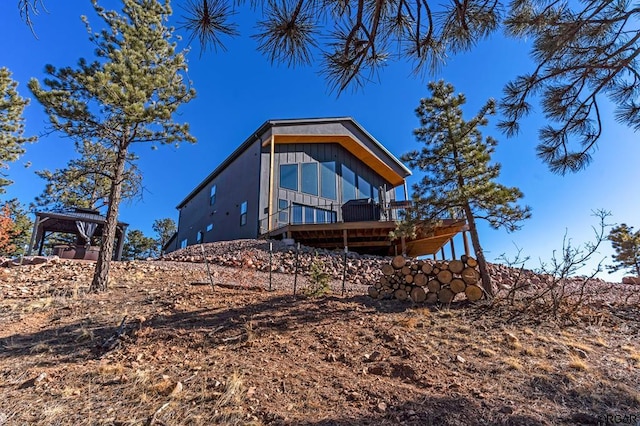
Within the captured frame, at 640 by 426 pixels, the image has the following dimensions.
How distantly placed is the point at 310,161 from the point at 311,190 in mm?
1479

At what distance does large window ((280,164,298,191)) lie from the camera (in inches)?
600

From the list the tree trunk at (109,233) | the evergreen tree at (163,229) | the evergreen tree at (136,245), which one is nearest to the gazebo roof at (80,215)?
the tree trunk at (109,233)

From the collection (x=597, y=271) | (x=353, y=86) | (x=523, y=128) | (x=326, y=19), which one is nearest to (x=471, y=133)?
(x=523, y=128)

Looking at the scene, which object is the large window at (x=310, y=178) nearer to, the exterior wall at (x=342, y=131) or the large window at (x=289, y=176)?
the large window at (x=289, y=176)

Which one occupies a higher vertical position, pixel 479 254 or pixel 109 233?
pixel 109 233

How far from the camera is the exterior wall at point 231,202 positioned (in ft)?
48.8

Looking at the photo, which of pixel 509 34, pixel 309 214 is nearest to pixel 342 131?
pixel 309 214

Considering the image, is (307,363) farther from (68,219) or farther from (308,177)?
(308,177)

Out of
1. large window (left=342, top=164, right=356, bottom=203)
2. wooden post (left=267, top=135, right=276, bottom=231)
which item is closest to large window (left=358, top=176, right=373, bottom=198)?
large window (left=342, top=164, right=356, bottom=203)

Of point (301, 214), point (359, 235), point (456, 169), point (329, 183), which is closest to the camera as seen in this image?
point (456, 169)

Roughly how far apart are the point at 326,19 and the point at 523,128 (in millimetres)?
3147

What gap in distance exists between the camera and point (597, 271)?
5180 millimetres

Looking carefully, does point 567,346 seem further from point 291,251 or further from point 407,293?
point 291,251

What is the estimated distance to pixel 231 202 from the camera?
54.6ft
